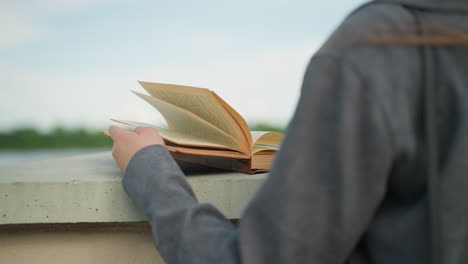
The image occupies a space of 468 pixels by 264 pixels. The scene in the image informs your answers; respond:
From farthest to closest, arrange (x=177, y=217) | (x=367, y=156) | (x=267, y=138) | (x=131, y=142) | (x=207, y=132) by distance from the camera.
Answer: (x=267, y=138) → (x=207, y=132) → (x=131, y=142) → (x=177, y=217) → (x=367, y=156)

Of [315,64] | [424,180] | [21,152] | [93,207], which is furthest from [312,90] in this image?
[21,152]

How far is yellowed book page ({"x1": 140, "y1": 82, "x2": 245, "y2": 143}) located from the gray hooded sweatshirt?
0.33 m

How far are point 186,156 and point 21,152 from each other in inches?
524

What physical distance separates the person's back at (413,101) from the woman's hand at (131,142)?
1.23 feet

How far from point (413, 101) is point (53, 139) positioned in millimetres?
12702

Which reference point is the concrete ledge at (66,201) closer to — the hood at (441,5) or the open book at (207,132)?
the open book at (207,132)

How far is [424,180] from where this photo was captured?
0.52 metres

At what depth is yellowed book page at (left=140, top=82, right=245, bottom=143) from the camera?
0.85 meters

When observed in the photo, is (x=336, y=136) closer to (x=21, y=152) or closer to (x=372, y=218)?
(x=372, y=218)

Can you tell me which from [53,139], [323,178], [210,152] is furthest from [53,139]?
[323,178]

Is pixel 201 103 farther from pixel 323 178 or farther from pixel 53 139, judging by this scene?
pixel 53 139

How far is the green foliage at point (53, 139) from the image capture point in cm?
1169

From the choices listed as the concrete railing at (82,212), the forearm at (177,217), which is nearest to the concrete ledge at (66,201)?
the concrete railing at (82,212)

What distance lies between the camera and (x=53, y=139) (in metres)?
12.2
